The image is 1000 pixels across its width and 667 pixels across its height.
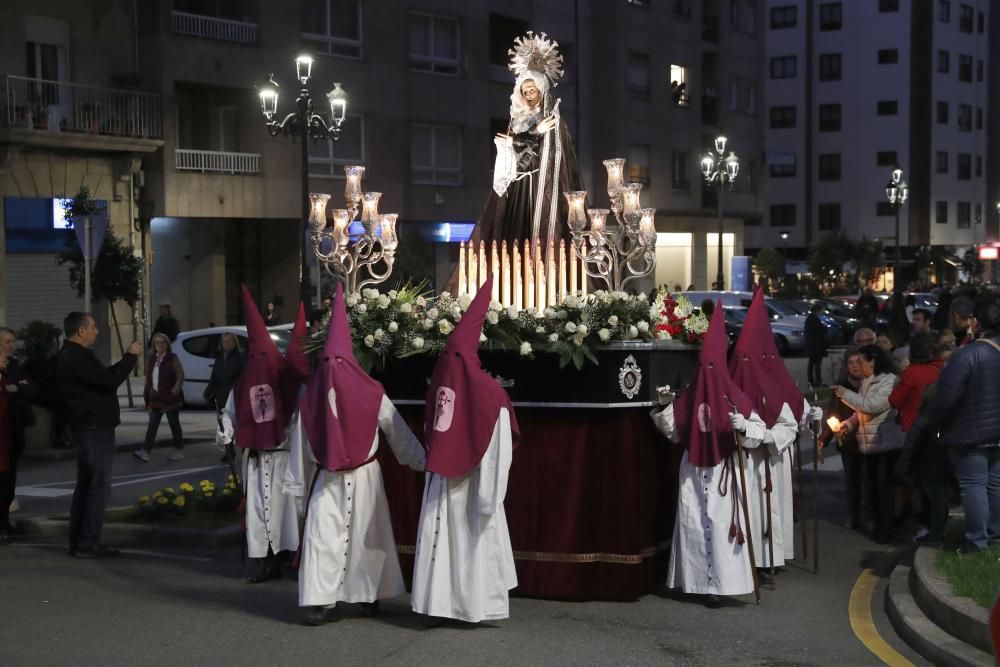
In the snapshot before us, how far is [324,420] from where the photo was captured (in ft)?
27.8

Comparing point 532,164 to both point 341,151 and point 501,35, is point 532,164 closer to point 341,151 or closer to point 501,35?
point 341,151

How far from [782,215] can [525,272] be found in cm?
6738

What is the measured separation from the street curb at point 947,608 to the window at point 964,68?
240 feet

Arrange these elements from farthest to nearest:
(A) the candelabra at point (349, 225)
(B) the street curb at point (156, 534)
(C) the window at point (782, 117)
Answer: (C) the window at point (782, 117)
(A) the candelabra at point (349, 225)
(B) the street curb at point (156, 534)

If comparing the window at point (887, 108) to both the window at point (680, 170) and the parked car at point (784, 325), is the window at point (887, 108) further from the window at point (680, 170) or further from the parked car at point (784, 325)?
the parked car at point (784, 325)

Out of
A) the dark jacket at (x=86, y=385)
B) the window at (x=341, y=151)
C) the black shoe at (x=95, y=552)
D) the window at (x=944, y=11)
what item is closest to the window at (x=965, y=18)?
the window at (x=944, y=11)

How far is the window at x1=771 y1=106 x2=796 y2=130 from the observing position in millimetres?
76125

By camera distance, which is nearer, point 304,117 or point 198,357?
point 304,117

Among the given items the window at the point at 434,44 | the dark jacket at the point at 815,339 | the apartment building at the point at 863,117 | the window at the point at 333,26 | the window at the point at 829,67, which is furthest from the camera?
the window at the point at 829,67

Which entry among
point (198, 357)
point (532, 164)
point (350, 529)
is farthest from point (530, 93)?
point (198, 357)

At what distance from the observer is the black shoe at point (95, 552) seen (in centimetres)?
1118

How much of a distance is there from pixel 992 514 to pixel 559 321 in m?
3.31

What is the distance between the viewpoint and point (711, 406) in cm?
919

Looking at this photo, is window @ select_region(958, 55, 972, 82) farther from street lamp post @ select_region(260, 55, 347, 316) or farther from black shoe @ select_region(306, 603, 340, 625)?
black shoe @ select_region(306, 603, 340, 625)
